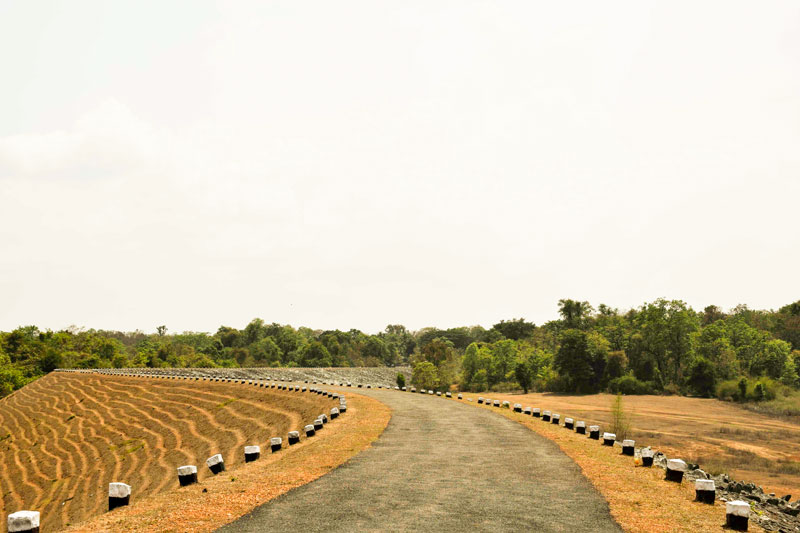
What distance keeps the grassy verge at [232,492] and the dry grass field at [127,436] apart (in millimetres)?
4535

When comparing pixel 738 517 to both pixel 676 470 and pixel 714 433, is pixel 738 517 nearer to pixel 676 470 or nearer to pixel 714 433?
pixel 676 470

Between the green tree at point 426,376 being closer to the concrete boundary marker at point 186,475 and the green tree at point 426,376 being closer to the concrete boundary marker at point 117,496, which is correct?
the concrete boundary marker at point 186,475

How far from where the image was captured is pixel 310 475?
15391 mm

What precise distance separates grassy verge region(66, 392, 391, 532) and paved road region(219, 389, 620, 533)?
0.54m

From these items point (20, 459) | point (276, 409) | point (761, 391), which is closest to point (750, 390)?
point (761, 391)

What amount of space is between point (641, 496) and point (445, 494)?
4967mm

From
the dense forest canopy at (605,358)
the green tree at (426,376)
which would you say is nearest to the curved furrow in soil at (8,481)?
the dense forest canopy at (605,358)

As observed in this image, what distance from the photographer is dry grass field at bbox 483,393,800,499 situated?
3884 centimetres

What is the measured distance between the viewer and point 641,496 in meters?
13.9

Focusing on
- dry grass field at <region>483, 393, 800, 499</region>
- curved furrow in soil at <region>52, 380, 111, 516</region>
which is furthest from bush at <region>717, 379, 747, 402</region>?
curved furrow in soil at <region>52, 380, 111, 516</region>

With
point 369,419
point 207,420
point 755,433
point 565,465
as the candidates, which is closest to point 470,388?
point 755,433

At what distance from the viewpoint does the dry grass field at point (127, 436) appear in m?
27.8

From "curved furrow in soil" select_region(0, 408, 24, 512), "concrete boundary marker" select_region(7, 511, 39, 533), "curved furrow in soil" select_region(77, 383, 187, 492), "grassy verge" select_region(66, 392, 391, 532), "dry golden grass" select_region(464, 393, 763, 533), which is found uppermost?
"concrete boundary marker" select_region(7, 511, 39, 533)

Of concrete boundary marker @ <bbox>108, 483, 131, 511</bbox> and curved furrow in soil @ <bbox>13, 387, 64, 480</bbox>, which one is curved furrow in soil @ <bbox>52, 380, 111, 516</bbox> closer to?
curved furrow in soil @ <bbox>13, 387, 64, 480</bbox>
